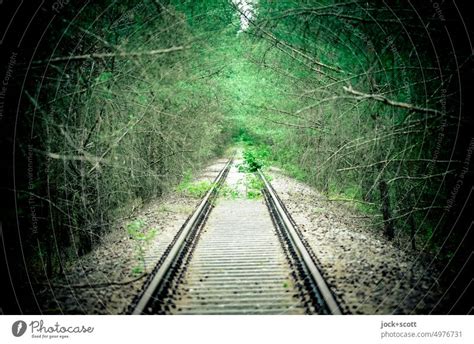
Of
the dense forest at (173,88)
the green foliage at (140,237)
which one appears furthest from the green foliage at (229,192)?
the dense forest at (173,88)

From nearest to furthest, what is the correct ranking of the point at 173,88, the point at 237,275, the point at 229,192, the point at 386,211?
the point at 237,275 → the point at 173,88 → the point at 386,211 → the point at 229,192

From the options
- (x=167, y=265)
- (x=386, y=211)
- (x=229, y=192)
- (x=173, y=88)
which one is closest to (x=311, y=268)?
(x=167, y=265)

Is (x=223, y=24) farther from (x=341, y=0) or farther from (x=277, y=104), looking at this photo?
(x=277, y=104)

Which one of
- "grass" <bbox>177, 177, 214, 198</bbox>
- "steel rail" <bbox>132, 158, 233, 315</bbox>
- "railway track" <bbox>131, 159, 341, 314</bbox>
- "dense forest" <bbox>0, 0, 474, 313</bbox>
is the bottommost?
"railway track" <bbox>131, 159, 341, 314</bbox>

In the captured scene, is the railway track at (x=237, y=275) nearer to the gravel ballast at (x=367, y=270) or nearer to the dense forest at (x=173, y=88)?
the gravel ballast at (x=367, y=270)

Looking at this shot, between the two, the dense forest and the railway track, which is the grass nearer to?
the railway track

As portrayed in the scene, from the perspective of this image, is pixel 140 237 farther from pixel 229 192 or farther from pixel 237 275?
pixel 229 192

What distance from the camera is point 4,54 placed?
12.1 ft

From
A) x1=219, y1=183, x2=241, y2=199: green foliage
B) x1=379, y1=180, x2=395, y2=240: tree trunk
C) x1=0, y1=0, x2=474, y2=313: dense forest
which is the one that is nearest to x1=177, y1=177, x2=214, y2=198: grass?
x1=219, y1=183, x2=241, y2=199: green foliage

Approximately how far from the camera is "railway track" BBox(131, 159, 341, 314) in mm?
3910

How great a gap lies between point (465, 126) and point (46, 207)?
6.01 m

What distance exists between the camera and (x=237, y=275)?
484 centimetres

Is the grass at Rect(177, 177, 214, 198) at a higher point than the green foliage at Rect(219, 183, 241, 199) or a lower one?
higher

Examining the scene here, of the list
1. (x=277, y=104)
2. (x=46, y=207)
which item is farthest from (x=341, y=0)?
(x=277, y=104)
